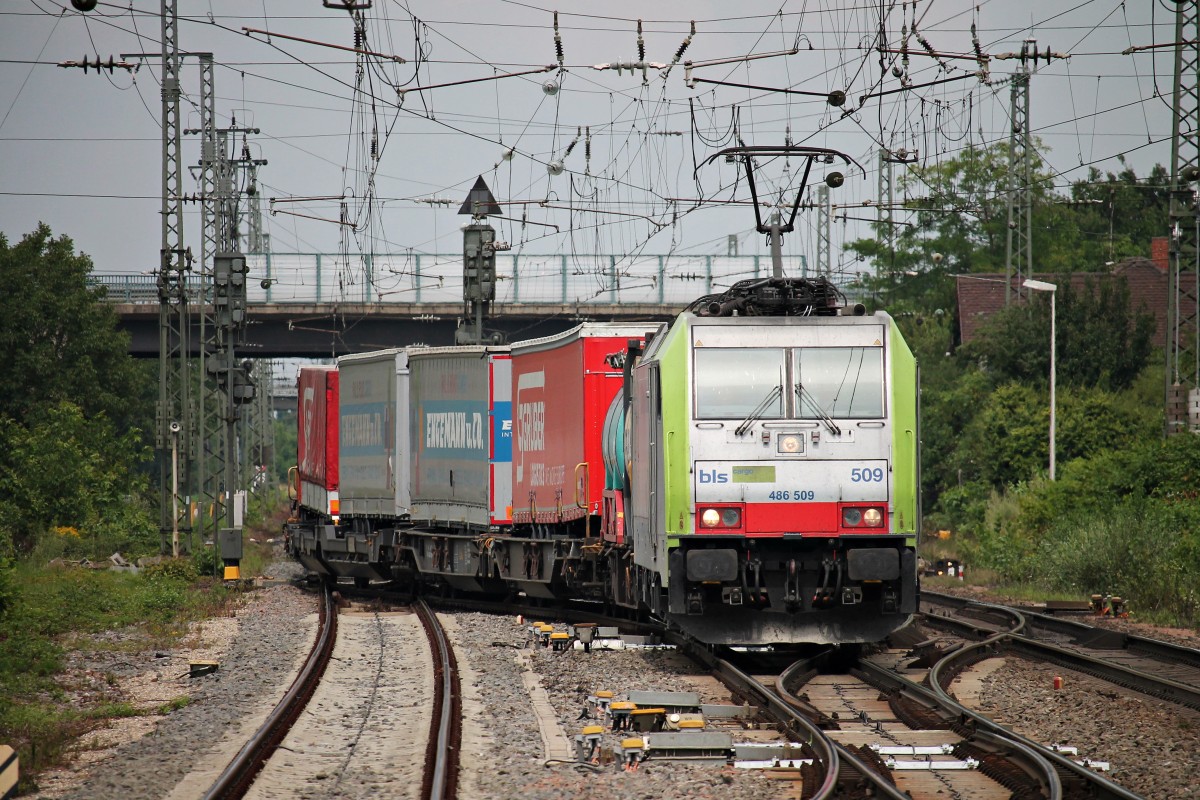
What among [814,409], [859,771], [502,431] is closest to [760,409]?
[814,409]

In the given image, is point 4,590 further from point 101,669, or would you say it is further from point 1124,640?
point 1124,640

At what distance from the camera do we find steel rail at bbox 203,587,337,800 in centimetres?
857

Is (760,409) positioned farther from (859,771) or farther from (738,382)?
(859,771)

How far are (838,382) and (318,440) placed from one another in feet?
54.2

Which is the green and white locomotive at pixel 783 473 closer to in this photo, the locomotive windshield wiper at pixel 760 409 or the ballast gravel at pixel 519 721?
the locomotive windshield wiper at pixel 760 409

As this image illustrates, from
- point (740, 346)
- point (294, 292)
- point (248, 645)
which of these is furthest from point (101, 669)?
point (294, 292)

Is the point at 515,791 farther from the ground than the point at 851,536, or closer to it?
closer to it

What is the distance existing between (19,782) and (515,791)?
3040mm

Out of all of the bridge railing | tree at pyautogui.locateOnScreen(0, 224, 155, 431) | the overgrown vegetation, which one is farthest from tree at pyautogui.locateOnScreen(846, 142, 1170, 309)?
tree at pyautogui.locateOnScreen(0, 224, 155, 431)

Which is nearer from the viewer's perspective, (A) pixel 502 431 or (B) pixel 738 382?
(B) pixel 738 382

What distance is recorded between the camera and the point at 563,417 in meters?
19.0

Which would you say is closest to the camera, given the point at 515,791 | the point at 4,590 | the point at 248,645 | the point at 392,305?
the point at 515,791

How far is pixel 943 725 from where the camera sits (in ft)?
34.2

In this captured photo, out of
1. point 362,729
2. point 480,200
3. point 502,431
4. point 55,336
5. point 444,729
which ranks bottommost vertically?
point 362,729
